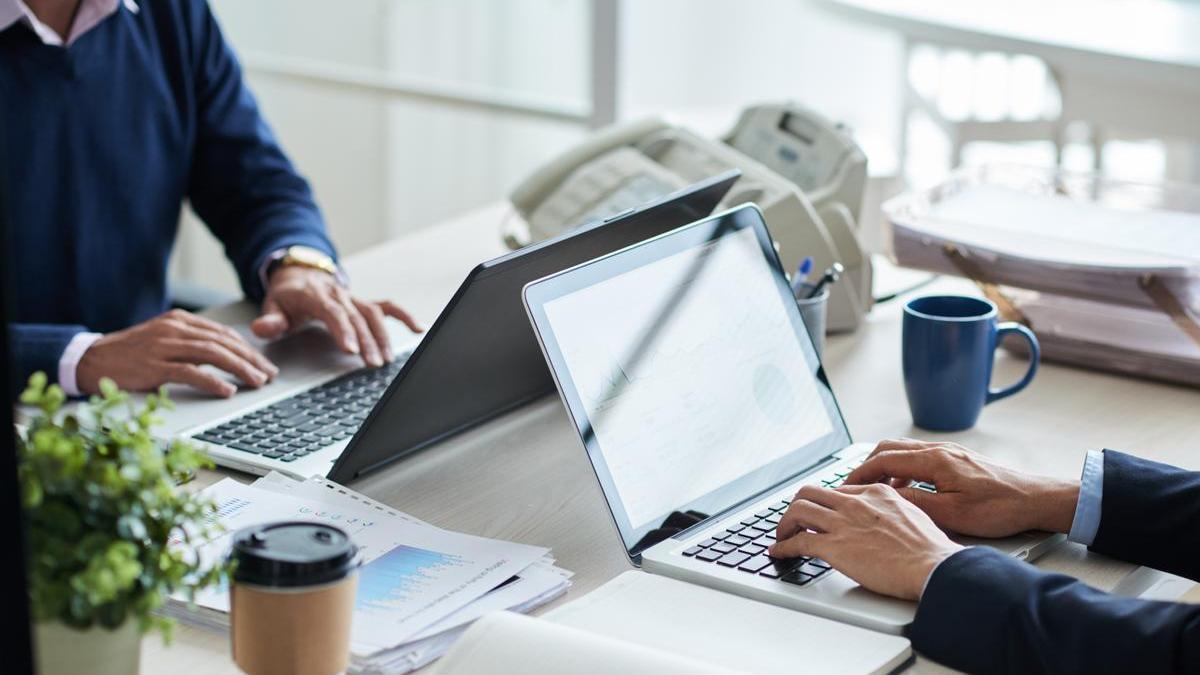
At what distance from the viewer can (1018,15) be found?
306cm

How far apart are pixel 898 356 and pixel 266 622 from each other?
95cm

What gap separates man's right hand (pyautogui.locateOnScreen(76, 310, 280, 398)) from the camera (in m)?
1.43

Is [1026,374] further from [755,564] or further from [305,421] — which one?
[305,421]

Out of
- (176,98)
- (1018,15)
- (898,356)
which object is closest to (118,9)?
(176,98)

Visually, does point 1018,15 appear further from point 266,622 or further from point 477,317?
point 266,622

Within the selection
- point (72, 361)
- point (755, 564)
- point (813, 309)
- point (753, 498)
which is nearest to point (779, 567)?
point (755, 564)

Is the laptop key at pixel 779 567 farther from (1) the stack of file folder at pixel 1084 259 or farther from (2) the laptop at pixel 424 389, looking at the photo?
(1) the stack of file folder at pixel 1084 259

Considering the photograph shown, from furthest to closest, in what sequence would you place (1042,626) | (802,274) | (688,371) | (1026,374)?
(802,274), (1026,374), (688,371), (1042,626)

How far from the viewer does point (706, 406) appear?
115cm

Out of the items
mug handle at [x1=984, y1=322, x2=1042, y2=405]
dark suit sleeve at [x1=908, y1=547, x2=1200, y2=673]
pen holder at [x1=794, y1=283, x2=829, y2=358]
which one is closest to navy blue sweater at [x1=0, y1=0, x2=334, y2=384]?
pen holder at [x1=794, y1=283, x2=829, y2=358]

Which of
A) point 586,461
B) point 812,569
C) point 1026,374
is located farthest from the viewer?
point 1026,374

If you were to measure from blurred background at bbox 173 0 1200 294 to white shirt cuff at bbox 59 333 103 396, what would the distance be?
249 centimetres

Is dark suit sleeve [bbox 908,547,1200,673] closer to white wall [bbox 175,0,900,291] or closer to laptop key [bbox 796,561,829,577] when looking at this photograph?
laptop key [bbox 796,561,829,577]

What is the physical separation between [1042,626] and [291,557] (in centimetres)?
48
